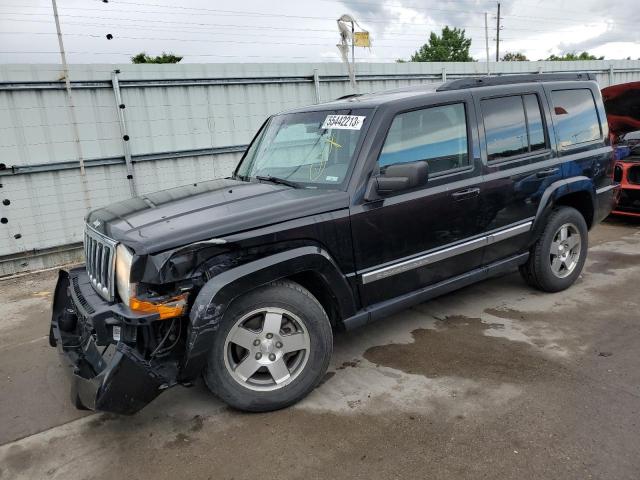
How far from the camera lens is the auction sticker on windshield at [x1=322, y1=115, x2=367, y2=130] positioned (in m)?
3.48

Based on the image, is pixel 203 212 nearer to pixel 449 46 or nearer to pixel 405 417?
pixel 405 417

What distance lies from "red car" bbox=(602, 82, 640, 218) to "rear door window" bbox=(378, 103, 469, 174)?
4309 mm

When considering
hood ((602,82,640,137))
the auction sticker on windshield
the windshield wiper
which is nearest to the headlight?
the windshield wiper

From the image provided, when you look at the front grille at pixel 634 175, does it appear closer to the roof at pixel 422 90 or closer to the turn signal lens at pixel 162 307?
the roof at pixel 422 90

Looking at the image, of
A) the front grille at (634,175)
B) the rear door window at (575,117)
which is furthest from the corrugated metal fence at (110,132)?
the front grille at (634,175)

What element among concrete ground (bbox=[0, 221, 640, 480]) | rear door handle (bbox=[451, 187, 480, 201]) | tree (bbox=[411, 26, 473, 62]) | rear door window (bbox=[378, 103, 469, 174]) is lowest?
concrete ground (bbox=[0, 221, 640, 480])

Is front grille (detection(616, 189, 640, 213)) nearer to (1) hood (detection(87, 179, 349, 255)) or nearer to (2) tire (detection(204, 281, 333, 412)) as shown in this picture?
(1) hood (detection(87, 179, 349, 255))

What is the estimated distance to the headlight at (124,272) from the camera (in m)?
2.67

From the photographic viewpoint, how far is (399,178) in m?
3.17

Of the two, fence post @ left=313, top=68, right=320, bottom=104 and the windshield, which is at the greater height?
fence post @ left=313, top=68, right=320, bottom=104

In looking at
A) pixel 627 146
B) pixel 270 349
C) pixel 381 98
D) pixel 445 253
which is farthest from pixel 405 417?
pixel 627 146

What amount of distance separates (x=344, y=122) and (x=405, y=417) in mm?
2025

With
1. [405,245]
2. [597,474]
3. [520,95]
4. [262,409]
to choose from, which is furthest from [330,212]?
[520,95]

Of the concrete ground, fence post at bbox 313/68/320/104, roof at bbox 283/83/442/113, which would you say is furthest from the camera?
fence post at bbox 313/68/320/104
